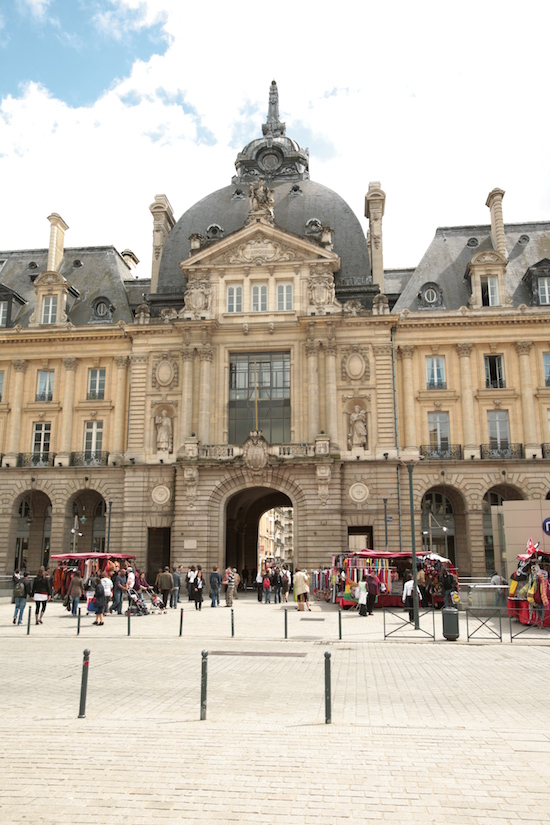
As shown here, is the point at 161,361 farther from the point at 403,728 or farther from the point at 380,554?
the point at 403,728

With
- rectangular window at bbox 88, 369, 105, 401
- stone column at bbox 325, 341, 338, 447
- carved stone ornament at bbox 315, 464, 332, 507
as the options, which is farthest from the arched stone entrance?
rectangular window at bbox 88, 369, 105, 401

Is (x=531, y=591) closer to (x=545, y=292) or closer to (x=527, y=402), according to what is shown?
(x=527, y=402)

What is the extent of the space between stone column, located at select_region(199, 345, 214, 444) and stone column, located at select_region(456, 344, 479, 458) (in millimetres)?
15038

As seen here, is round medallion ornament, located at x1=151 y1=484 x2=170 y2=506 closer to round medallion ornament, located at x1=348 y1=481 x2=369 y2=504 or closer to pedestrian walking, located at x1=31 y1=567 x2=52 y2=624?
round medallion ornament, located at x1=348 y1=481 x2=369 y2=504

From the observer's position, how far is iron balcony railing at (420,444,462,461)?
41.0m

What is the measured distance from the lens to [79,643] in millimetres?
18859

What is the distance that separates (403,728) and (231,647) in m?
9.03

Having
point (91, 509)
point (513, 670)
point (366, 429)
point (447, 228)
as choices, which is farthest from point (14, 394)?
point (513, 670)

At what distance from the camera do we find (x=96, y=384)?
4503 centimetres

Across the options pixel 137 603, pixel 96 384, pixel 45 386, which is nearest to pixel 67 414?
pixel 96 384

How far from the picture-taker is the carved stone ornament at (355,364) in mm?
41562

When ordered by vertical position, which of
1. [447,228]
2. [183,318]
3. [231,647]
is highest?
[447,228]

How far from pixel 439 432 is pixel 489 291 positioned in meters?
9.49

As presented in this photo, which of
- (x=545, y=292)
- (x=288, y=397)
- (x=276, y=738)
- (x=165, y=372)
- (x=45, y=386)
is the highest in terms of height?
(x=545, y=292)
